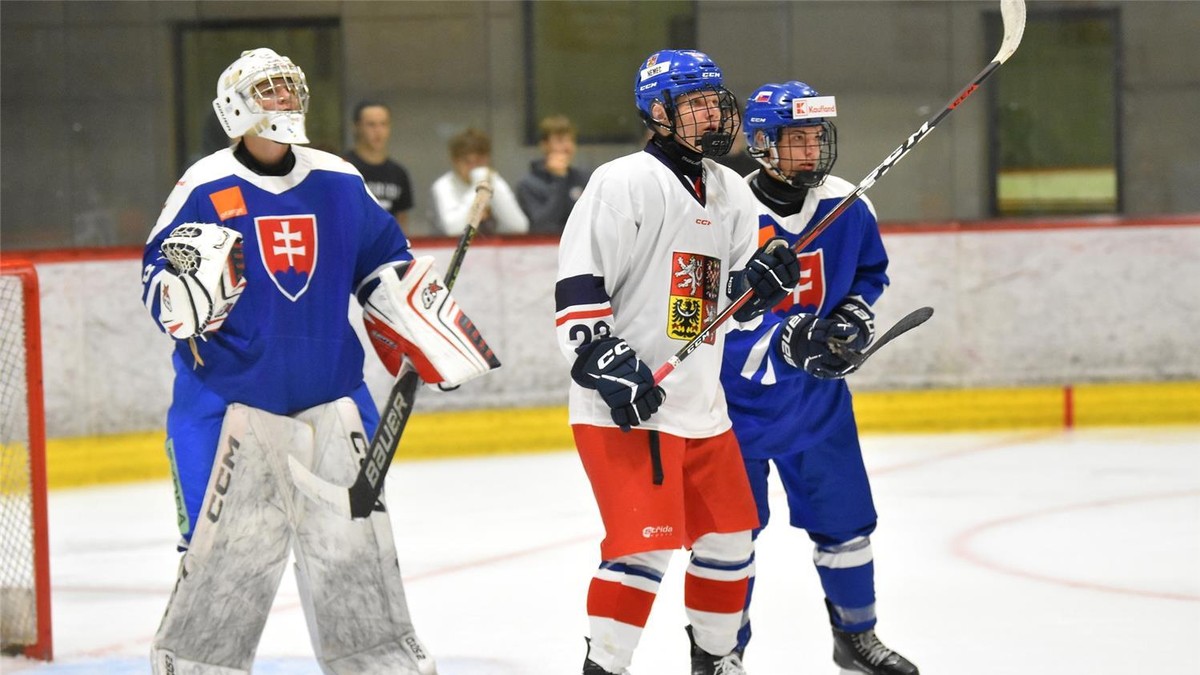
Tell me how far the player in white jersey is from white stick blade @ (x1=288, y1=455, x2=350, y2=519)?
411 millimetres

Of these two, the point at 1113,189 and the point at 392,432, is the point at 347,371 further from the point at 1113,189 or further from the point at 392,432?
the point at 1113,189

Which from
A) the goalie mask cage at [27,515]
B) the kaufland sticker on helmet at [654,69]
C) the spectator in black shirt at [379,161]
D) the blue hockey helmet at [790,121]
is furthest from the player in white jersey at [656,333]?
the spectator in black shirt at [379,161]

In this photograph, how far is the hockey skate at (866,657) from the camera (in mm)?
3463

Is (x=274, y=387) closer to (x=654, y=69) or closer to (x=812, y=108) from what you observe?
(x=654, y=69)

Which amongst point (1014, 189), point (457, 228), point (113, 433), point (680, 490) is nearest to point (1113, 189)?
point (1014, 189)

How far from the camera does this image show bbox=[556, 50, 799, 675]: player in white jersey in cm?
288

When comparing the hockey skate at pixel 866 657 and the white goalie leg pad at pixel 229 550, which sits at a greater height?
the white goalie leg pad at pixel 229 550

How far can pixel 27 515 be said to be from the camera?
4.26 meters

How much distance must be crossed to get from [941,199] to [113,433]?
3.39m

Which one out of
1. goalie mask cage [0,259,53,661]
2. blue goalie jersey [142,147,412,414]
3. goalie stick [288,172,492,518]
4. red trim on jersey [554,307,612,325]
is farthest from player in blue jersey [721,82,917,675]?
goalie mask cage [0,259,53,661]

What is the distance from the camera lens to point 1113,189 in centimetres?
722

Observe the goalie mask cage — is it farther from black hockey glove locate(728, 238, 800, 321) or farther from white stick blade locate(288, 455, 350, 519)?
black hockey glove locate(728, 238, 800, 321)

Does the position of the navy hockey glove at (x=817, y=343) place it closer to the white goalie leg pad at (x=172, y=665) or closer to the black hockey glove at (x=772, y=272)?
the black hockey glove at (x=772, y=272)

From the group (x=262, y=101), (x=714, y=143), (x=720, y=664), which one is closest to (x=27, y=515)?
(x=262, y=101)
